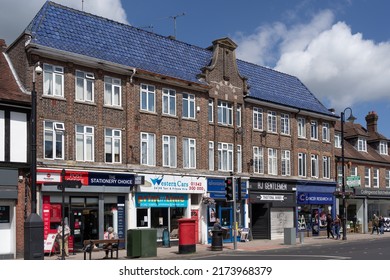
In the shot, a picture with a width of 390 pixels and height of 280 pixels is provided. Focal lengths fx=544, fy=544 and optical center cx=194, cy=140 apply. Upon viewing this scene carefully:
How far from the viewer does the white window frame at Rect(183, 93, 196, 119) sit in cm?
3089

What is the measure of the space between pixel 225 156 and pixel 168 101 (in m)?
5.64

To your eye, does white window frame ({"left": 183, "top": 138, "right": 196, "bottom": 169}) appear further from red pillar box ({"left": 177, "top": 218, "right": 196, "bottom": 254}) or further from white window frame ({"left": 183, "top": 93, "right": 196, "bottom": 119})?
red pillar box ({"left": 177, "top": 218, "right": 196, "bottom": 254})

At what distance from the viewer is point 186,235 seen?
2353 cm

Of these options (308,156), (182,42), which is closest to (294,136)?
(308,156)

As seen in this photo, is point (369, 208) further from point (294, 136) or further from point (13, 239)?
point (13, 239)

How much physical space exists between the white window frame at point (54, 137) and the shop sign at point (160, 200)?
4859 millimetres

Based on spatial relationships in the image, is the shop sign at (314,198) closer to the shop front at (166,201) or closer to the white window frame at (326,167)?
the white window frame at (326,167)

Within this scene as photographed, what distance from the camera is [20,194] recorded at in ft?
76.2

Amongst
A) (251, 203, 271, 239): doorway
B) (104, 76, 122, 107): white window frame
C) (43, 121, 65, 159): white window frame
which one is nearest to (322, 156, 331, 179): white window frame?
(251, 203, 271, 239): doorway

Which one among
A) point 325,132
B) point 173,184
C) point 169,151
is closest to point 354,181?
point 325,132

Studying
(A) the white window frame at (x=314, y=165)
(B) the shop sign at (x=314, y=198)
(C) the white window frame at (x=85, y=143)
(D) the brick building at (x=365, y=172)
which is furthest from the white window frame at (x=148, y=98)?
(D) the brick building at (x=365, y=172)

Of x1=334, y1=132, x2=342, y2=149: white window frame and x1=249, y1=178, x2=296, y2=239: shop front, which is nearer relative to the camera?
x1=249, y1=178, x2=296, y2=239: shop front

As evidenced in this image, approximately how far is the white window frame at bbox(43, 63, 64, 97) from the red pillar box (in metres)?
8.19

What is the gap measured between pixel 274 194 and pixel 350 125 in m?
17.0
